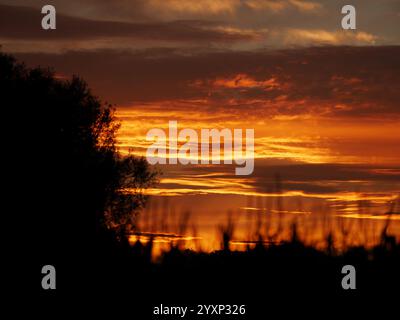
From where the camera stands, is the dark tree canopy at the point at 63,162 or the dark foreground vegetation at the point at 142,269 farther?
Answer: the dark tree canopy at the point at 63,162

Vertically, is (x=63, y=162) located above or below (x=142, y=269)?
above

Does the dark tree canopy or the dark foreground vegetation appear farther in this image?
the dark tree canopy

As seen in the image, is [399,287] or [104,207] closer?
[399,287]

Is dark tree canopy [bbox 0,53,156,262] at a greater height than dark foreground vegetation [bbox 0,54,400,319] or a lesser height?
greater

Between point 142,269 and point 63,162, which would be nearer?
point 142,269

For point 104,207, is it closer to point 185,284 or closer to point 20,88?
point 20,88

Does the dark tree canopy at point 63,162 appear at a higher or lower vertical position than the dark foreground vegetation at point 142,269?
higher

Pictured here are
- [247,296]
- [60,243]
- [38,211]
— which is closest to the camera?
[247,296]
